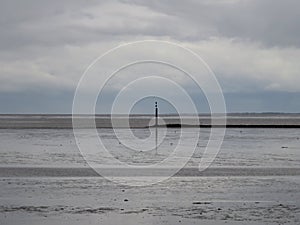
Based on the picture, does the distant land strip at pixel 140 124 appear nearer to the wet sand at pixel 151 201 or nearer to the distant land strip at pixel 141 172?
the distant land strip at pixel 141 172

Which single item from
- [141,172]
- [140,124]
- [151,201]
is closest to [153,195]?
[151,201]

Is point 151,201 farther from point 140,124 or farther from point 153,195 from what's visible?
point 140,124

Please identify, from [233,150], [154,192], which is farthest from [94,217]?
[233,150]

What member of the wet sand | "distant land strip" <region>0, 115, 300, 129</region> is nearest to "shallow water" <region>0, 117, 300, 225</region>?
the wet sand

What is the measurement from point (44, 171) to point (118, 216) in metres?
10.9

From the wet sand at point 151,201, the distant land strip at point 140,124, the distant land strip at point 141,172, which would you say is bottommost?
the wet sand at point 151,201

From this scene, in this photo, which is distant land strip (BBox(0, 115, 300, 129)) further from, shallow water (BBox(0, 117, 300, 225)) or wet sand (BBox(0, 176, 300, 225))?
wet sand (BBox(0, 176, 300, 225))

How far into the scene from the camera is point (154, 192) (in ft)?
62.0

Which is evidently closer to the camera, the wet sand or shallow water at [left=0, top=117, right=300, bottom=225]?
the wet sand

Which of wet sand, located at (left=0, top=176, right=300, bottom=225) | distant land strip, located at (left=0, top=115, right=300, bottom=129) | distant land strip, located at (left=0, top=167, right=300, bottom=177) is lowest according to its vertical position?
wet sand, located at (left=0, top=176, right=300, bottom=225)

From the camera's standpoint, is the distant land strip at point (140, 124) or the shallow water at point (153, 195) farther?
the distant land strip at point (140, 124)

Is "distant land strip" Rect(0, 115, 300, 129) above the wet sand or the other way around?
above

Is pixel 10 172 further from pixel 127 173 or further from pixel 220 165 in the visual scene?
pixel 220 165

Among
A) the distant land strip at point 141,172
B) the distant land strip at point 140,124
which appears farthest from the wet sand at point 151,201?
the distant land strip at point 140,124
